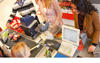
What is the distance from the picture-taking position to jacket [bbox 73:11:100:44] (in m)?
1.53

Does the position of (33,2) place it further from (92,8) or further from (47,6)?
(92,8)

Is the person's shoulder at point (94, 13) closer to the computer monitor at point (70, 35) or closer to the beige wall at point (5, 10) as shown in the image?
the computer monitor at point (70, 35)

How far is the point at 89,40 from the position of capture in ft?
5.90

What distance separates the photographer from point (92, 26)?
1.61m

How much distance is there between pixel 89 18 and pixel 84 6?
0.48ft

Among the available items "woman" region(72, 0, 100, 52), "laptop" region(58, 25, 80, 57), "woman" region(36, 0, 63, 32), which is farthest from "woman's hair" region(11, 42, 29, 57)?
"woman" region(72, 0, 100, 52)

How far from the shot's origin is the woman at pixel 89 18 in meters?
1.52

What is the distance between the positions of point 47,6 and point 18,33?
60cm

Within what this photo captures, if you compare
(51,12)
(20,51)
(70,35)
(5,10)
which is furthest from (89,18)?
(5,10)

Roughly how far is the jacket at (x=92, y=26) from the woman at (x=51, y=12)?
1.10 ft

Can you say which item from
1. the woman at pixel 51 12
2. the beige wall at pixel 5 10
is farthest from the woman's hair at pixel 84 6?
the beige wall at pixel 5 10

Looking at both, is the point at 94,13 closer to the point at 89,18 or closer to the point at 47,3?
the point at 89,18

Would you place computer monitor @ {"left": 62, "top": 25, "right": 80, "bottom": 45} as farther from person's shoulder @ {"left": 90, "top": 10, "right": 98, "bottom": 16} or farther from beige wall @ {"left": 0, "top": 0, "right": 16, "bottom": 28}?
beige wall @ {"left": 0, "top": 0, "right": 16, "bottom": 28}

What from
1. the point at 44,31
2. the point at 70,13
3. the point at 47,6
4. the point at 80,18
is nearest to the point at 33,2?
the point at 47,6
